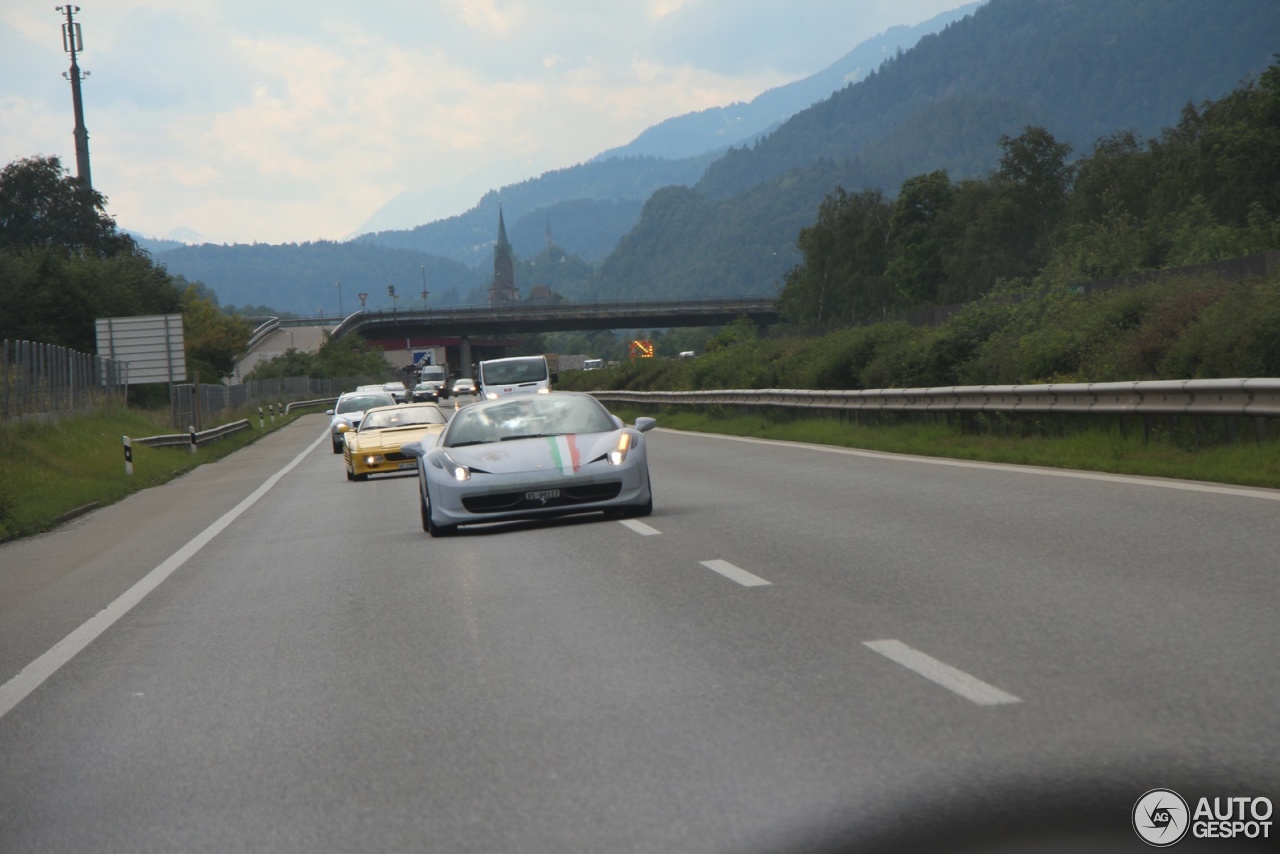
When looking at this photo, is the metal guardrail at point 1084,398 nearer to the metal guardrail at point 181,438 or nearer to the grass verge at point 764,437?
the grass verge at point 764,437

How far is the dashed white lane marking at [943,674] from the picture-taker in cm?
604

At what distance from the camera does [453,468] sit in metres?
14.2

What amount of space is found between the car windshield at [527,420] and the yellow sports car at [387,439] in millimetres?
9184

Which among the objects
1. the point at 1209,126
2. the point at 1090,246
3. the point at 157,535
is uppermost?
the point at 1209,126

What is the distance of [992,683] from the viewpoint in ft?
20.6

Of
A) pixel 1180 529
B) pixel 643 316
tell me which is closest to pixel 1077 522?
pixel 1180 529

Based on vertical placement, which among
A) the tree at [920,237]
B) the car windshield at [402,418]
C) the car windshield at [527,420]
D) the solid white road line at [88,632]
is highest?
the tree at [920,237]

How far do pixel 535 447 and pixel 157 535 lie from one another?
5.21 m

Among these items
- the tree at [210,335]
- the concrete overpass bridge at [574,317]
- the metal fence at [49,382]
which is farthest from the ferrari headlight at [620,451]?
the concrete overpass bridge at [574,317]

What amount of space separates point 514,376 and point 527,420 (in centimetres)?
3002

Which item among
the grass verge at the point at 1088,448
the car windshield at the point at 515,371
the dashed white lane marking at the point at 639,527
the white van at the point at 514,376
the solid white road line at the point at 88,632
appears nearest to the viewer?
the solid white road line at the point at 88,632

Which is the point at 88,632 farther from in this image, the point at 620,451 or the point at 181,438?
the point at 181,438

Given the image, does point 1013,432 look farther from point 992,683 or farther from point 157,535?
point 992,683
